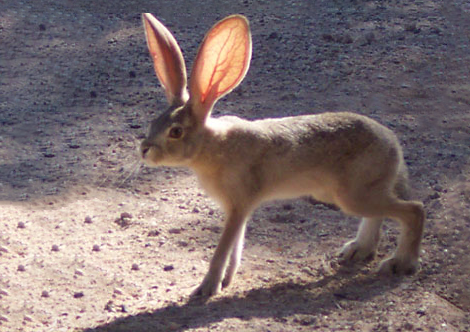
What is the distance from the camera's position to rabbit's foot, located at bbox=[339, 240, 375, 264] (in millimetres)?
5074

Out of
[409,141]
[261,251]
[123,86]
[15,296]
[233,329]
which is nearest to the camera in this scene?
[233,329]

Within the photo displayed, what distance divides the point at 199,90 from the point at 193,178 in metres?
1.92

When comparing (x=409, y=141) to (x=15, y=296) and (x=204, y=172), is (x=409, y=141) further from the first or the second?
(x=15, y=296)

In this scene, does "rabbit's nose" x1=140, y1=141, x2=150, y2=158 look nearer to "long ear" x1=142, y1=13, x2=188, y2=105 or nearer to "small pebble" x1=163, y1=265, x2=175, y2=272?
"long ear" x1=142, y1=13, x2=188, y2=105

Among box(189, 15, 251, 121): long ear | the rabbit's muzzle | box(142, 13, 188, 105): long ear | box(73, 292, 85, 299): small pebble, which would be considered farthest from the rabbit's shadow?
box(142, 13, 188, 105): long ear

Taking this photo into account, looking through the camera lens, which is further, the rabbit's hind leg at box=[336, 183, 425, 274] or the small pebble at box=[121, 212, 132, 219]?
the small pebble at box=[121, 212, 132, 219]

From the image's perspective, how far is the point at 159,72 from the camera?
15.6ft

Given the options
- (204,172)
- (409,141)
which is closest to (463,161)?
(409,141)

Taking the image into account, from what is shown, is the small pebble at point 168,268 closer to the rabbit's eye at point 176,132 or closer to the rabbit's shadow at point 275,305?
the rabbit's shadow at point 275,305

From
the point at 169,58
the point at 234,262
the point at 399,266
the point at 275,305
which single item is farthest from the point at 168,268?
the point at 399,266

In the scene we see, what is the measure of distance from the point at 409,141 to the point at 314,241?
5.74 ft

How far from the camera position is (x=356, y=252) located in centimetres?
508

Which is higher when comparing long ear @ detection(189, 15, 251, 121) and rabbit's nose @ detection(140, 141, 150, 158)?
long ear @ detection(189, 15, 251, 121)

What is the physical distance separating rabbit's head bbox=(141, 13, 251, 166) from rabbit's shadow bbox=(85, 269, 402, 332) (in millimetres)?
878
